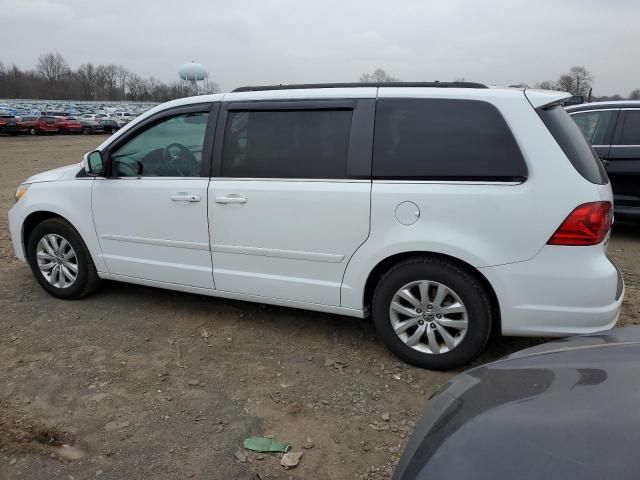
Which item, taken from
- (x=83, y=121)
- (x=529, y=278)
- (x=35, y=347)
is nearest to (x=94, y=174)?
(x=35, y=347)

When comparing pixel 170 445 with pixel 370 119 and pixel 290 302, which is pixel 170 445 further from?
pixel 370 119

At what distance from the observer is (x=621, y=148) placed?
647 cm

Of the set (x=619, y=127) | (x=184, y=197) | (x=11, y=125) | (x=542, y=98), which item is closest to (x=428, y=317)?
(x=542, y=98)

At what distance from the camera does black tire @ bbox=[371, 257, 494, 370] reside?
10.5ft

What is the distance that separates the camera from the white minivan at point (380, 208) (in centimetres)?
304

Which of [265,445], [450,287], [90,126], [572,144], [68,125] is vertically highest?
[572,144]

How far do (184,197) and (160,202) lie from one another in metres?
0.24

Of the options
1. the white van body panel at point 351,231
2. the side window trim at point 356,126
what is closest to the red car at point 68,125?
the white van body panel at point 351,231

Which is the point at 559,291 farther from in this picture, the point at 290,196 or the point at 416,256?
the point at 290,196

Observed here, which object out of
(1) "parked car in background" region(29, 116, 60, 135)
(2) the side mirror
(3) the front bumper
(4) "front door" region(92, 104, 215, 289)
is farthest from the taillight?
(1) "parked car in background" region(29, 116, 60, 135)

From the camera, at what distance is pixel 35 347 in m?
3.86

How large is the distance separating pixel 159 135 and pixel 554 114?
285 cm

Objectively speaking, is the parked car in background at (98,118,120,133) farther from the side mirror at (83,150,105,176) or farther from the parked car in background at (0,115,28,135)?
the side mirror at (83,150,105,176)

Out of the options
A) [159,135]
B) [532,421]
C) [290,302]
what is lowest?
[290,302]
